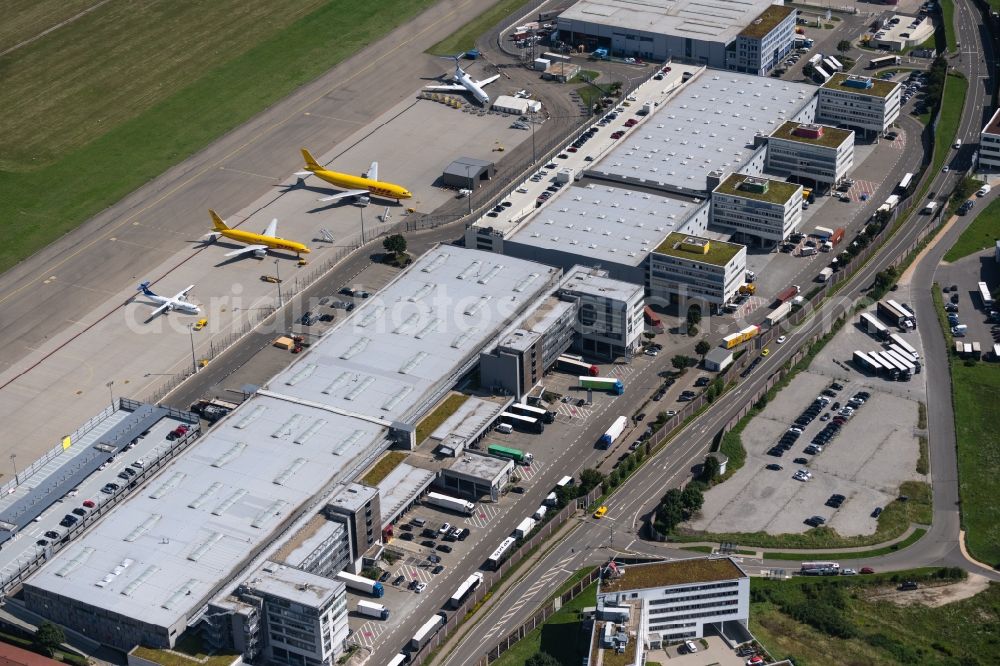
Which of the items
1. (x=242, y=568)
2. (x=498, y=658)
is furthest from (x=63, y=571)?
(x=498, y=658)

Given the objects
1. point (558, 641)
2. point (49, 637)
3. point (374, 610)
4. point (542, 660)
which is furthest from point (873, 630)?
point (49, 637)

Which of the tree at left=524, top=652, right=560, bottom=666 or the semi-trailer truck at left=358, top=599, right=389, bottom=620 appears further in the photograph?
the semi-trailer truck at left=358, top=599, right=389, bottom=620

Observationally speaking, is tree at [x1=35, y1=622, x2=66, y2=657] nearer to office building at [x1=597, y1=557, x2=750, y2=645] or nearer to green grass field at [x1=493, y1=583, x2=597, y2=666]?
green grass field at [x1=493, y1=583, x2=597, y2=666]

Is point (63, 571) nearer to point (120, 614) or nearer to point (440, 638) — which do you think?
point (120, 614)

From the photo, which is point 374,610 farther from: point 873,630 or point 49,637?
point 873,630

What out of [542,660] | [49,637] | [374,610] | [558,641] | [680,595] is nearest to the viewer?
[542,660]

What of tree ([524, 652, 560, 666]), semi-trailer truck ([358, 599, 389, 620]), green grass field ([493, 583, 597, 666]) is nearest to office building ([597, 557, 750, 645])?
green grass field ([493, 583, 597, 666])

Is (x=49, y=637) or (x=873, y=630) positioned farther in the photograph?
(x=873, y=630)
